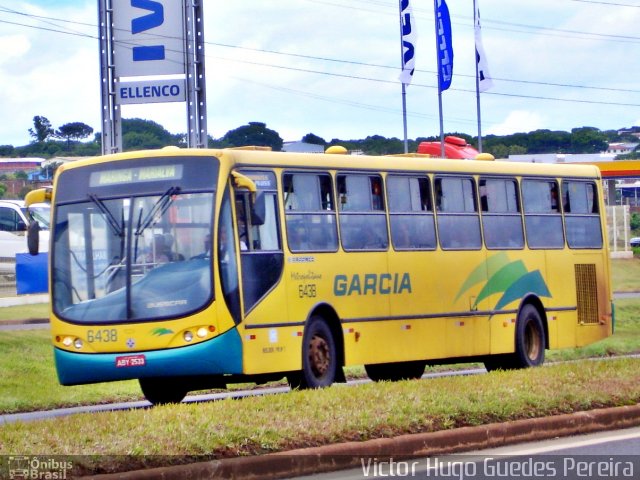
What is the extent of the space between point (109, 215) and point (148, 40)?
11.2 m

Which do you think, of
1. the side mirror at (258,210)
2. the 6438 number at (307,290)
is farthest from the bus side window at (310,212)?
the side mirror at (258,210)

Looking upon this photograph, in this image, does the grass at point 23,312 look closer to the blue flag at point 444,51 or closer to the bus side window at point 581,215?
the bus side window at point 581,215

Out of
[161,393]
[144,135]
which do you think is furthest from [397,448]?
[144,135]

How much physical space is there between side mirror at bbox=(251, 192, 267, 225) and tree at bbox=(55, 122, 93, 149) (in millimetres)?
104098

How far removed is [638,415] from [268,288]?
15.7 ft

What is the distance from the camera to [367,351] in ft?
60.0

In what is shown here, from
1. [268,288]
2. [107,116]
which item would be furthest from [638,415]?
[107,116]

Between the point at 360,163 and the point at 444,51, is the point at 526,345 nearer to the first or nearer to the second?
the point at 360,163

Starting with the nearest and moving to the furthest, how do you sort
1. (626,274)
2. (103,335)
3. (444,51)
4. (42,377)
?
(103,335) < (42,377) < (444,51) < (626,274)

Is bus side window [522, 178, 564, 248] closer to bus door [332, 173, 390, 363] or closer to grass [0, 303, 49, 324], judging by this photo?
bus door [332, 173, 390, 363]

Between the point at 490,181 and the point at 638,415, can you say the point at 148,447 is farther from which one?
the point at 490,181

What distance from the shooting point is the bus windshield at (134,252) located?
15.8 m

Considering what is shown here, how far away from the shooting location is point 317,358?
680 inches

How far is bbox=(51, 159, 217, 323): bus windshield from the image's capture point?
15.8 meters
